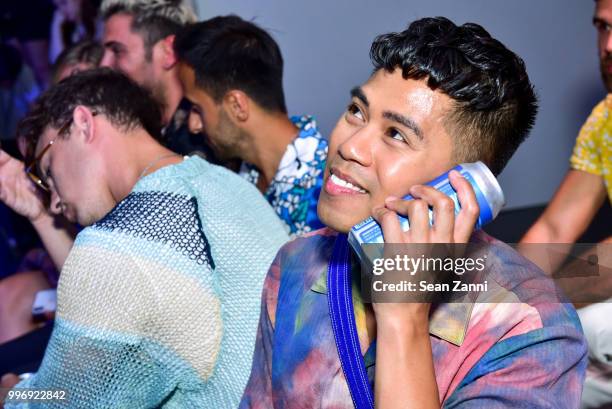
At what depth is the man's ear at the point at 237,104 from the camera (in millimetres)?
2480

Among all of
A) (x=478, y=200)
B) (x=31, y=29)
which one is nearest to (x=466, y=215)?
(x=478, y=200)

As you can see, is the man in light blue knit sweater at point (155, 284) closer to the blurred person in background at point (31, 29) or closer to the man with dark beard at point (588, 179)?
the man with dark beard at point (588, 179)

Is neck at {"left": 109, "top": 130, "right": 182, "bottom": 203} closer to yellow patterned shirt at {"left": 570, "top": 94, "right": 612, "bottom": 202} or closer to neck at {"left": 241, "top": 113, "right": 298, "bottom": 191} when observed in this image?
neck at {"left": 241, "top": 113, "right": 298, "bottom": 191}

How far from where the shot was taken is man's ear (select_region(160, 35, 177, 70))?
3.01 metres

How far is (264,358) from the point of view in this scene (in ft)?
4.09

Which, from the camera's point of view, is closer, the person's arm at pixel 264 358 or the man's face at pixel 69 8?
the person's arm at pixel 264 358

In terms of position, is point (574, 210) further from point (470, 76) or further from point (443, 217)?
point (443, 217)

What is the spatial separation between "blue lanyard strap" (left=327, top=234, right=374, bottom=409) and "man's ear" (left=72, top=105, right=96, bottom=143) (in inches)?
32.2

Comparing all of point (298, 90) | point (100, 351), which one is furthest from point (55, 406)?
point (298, 90)

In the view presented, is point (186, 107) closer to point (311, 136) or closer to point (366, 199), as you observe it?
point (311, 136)

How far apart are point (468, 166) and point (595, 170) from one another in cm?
139

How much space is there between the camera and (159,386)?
1.37 metres

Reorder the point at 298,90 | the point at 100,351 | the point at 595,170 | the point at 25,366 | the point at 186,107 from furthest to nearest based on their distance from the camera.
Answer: the point at 298,90 < the point at 186,107 < the point at 595,170 < the point at 25,366 < the point at 100,351

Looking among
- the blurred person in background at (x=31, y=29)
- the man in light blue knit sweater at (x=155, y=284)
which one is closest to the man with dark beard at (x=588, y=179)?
the man in light blue knit sweater at (x=155, y=284)
